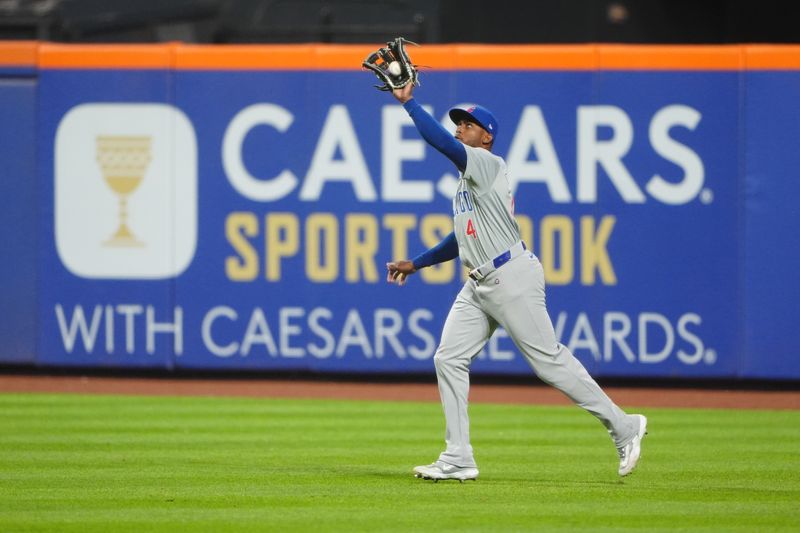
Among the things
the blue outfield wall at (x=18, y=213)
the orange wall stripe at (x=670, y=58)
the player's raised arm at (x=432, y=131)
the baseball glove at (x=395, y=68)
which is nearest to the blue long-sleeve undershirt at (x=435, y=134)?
the player's raised arm at (x=432, y=131)

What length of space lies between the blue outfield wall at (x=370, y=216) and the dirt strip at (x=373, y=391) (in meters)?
0.20

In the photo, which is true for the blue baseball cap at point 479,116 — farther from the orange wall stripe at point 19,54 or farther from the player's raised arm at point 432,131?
the orange wall stripe at point 19,54

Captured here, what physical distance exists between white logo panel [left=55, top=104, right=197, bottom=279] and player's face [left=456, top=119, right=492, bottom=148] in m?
6.17

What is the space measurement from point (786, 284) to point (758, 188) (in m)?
0.90

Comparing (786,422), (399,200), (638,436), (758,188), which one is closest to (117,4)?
(399,200)

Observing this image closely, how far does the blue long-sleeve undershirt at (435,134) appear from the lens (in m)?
6.79

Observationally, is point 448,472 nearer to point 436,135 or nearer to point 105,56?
point 436,135

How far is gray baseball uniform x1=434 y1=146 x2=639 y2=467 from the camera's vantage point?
7203 millimetres

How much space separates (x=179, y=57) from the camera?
A: 1310 cm

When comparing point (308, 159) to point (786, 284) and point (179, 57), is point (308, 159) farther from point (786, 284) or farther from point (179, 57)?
point (786, 284)

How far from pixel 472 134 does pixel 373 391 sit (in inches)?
222

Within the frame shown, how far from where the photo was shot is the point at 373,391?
12672mm

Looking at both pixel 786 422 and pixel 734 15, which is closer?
pixel 786 422

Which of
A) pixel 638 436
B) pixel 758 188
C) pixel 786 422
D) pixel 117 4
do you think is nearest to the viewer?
pixel 638 436
